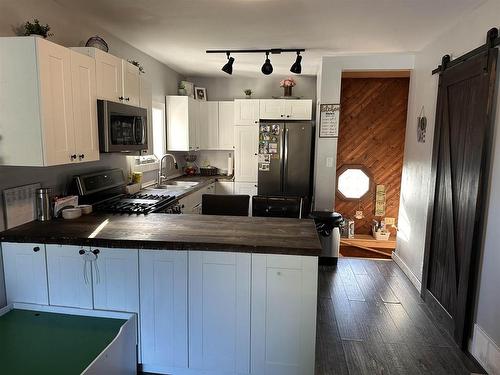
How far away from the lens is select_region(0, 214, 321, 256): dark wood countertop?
193 cm

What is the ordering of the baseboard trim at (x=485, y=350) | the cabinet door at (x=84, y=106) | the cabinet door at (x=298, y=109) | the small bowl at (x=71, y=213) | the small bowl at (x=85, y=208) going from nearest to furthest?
the baseboard trim at (x=485, y=350) → the cabinet door at (x=84, y=106) → the small bowl at (x=71, y=213) → the small bowl at (x=85, y=208) → the cabinet door at (x=298, y=109)

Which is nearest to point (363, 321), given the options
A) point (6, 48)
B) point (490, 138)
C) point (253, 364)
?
point (253, 364)

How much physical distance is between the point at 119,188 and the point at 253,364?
218 cm

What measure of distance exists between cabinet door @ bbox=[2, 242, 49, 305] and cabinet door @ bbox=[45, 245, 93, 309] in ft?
0.15

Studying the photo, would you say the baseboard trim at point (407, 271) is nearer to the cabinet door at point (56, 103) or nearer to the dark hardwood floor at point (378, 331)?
the dark hardwood floor at point (378, 331)

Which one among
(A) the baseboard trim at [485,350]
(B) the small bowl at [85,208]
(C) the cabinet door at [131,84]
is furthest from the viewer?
(C) the cabinet door at [131,84]

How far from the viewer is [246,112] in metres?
5.19

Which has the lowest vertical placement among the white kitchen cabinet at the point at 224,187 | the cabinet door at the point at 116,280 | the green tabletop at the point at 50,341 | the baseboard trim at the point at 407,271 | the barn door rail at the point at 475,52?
the baseboard trim at the point at 407,271

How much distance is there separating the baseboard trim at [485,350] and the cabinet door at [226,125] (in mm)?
4026

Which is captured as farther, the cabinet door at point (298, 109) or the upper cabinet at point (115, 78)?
the cabinet door at point (298, 109)

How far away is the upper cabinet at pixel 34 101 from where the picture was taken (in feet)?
6.27

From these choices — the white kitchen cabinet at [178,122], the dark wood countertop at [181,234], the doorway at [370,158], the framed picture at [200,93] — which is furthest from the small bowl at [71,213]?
the doorway at [370,158]

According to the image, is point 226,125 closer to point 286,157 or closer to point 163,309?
point 286,157

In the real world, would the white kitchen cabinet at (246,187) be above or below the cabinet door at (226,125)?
below
